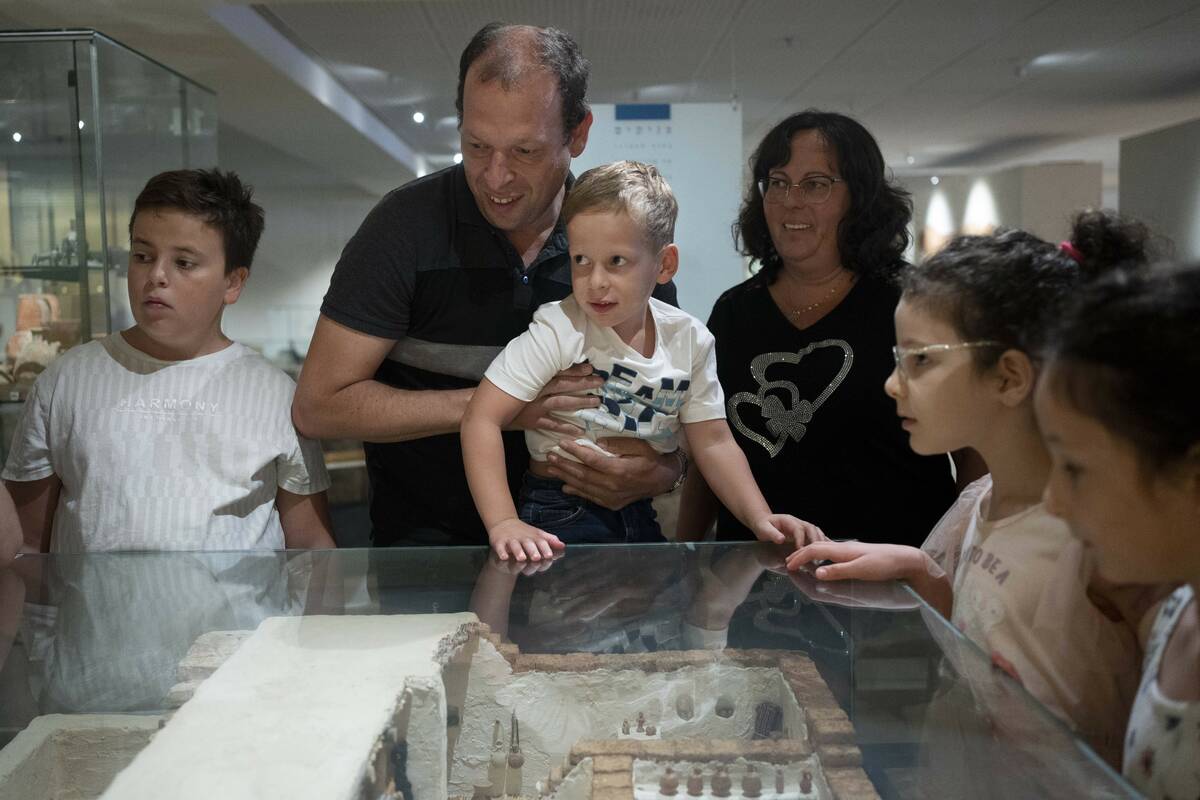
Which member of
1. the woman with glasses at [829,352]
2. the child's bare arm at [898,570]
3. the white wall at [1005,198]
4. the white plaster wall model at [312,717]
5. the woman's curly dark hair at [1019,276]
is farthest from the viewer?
the white wall at [1005,198]

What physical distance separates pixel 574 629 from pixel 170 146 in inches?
149

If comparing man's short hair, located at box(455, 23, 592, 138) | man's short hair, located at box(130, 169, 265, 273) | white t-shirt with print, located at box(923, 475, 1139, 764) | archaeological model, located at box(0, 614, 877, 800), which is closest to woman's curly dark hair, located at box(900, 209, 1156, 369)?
white t-shirt with print, located at box(923, 475, 1139, 764)

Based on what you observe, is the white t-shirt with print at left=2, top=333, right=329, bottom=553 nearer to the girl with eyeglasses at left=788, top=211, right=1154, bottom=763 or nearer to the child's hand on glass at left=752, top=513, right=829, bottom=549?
the child's hand on glass at left=752, top=513, right=829, bottom=549

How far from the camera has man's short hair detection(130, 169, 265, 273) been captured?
2.32m

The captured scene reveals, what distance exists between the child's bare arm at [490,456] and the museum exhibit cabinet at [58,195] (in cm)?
248

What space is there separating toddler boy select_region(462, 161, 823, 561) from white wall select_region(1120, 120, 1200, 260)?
6.59 metres

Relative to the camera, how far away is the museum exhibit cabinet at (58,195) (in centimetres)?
390

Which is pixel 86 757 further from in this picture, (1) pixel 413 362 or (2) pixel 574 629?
(1) pixel 413 362

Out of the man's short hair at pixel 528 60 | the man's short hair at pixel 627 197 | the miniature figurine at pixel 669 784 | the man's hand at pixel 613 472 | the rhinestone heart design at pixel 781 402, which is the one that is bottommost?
the miniature figurine at pixel 669 784

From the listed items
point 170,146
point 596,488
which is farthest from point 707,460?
point 170,146

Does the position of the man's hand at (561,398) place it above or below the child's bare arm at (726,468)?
above

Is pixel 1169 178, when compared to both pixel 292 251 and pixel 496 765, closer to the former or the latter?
pixel 292 251

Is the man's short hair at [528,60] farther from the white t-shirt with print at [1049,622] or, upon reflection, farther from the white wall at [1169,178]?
the white wall at [1169,178]

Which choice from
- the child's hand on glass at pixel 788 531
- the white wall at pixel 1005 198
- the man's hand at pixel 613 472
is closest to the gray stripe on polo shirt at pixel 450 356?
the man's hand at pixel 613 472
